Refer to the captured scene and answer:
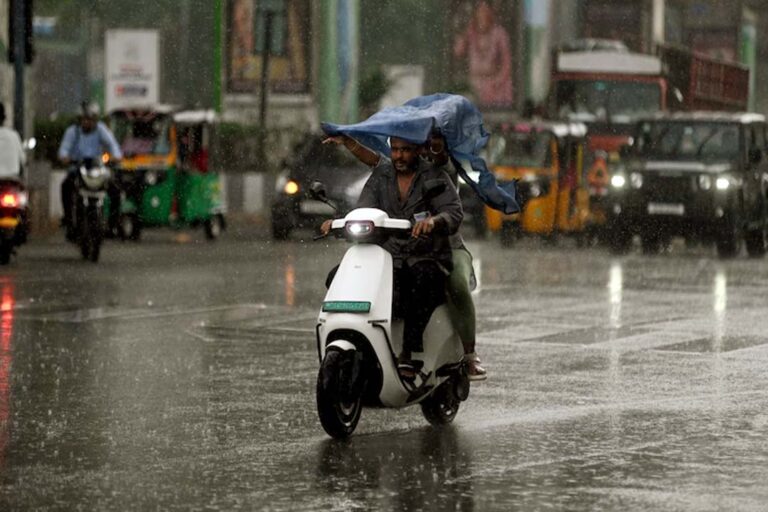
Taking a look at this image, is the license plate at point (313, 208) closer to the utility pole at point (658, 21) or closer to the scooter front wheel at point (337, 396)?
the scooter front wheel at point (337, 396)

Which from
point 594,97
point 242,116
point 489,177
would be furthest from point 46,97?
point 489,177

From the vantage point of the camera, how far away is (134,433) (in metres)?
10.1

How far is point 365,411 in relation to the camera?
11047 millimetres

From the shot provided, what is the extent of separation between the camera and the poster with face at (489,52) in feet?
238

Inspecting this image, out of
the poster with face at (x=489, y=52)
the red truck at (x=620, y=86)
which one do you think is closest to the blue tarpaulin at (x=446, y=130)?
the red truck at (x=620, y=86)

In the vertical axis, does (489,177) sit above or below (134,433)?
above

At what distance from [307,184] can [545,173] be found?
3.75 m

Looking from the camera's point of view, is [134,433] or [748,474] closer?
[748,474]

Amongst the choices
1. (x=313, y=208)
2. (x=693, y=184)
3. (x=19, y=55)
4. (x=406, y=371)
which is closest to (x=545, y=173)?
(x=313, y=208)

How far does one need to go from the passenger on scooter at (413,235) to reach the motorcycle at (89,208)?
14.6 metres

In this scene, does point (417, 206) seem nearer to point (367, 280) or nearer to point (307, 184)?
point (367, 280)

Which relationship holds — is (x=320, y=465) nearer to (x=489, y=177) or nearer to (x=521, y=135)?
(x=489, y=177)

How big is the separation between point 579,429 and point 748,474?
1592 millimetres

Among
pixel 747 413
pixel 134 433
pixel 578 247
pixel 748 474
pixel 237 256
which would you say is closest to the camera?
pixel 748 474
